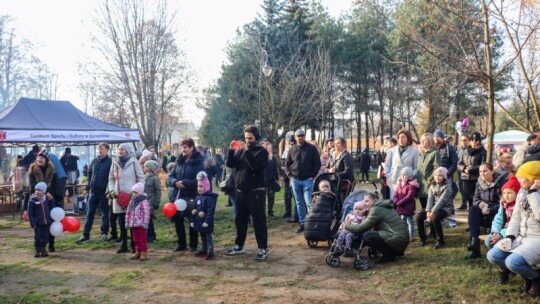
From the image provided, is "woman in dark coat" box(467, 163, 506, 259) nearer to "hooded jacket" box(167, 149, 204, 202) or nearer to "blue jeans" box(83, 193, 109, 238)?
"hooded jacket" box(167, 149, 204, 202)

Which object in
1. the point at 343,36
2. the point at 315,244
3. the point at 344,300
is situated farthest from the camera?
the point at 343,36

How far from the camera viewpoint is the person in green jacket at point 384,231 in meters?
6.04

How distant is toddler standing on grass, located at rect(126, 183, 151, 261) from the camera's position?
6.74 metres

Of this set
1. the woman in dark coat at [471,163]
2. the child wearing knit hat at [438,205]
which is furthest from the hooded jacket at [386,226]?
the woman in dark coat at [471,163]

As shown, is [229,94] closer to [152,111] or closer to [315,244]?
[152,111]

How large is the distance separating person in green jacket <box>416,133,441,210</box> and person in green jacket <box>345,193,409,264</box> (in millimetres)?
1426

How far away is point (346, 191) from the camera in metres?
8.23

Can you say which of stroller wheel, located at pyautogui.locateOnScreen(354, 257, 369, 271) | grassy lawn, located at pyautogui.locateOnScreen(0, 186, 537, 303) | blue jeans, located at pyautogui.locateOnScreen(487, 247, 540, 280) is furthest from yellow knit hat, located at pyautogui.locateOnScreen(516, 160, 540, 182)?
stroller wheel, located at pyautogui.locateOnScreen(354, 257, 369, 271)

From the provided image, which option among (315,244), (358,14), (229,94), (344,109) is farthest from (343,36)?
(315,244)

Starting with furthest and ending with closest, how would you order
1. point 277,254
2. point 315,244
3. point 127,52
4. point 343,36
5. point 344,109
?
1. point 344,109
2. point 343,36
3. point 127,52
4. point 315,244
5. point 277,254

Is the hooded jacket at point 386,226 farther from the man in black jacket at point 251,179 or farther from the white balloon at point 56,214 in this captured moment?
the white balloon at point 56,214

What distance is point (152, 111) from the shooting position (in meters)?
24.2

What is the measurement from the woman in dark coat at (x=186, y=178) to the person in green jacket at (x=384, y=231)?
2516 mm

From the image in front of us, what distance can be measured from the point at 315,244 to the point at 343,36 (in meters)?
28.0
